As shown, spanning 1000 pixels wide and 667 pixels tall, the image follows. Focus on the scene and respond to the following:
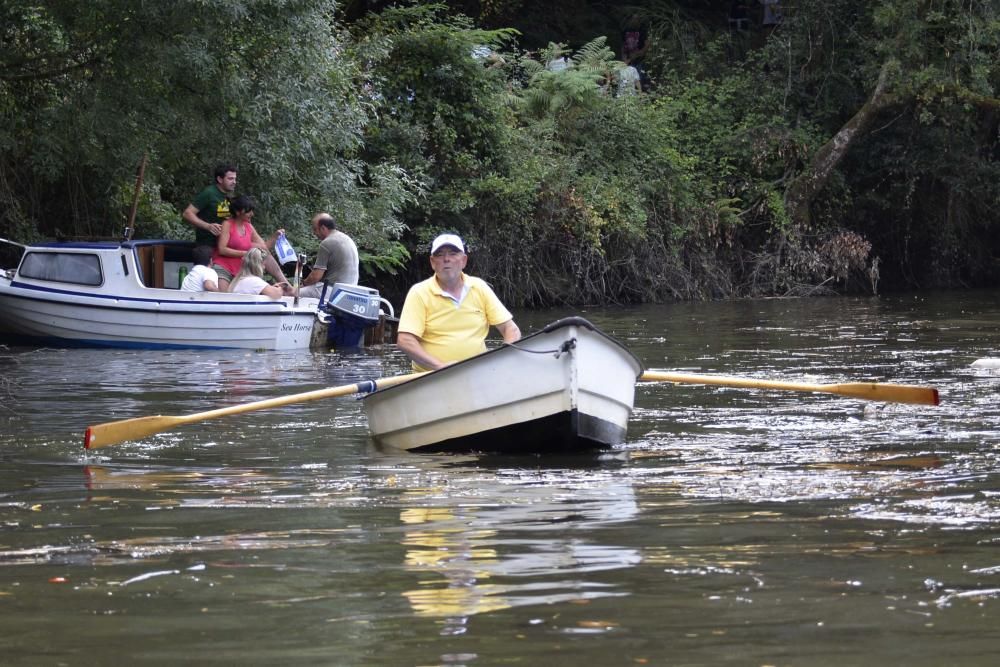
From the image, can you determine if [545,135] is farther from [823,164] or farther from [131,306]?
[131,306]

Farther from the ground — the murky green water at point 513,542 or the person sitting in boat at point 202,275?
the person sitting in boat at point 202,275

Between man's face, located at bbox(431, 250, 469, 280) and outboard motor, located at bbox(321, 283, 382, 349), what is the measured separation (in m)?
8.70

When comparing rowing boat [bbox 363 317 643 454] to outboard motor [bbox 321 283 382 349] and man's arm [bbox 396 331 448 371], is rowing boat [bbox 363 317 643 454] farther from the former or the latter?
outboard motor [bbox 321 283 382 349]

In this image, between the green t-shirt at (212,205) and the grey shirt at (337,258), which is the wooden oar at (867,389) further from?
the grey shirt at (337,258)

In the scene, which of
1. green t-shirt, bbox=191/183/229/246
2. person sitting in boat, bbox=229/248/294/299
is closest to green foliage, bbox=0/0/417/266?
green t-shirt, bbox=191/183/229/246

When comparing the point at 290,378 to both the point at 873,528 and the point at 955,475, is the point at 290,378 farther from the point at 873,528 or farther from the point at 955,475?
the point at 873,528

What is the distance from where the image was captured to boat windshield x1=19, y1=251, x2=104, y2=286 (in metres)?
18.5

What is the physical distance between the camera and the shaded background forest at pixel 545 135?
17609mm

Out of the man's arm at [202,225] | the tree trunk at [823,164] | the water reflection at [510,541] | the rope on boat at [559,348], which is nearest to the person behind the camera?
the water reflection at [510,541]

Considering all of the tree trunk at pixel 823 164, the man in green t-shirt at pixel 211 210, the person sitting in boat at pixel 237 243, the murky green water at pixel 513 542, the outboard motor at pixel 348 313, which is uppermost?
the tree trunk at pixel 823 164

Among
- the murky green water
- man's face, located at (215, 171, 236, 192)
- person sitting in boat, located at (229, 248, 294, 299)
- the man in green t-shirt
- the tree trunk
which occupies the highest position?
the tree trunk

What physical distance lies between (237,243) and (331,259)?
1322 mm

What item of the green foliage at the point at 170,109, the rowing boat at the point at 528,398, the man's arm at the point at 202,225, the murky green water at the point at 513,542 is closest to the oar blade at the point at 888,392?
the murky green water at the point at 513,542

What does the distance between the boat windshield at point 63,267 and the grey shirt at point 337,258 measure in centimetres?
251
